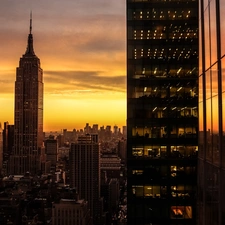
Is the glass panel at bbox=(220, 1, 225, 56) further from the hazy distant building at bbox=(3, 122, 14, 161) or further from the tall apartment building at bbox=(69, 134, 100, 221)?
the hazy distant building at bbox=(3, 122, 14, 161)

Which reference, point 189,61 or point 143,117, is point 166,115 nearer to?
point 143,117

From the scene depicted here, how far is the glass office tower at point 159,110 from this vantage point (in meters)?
10.1

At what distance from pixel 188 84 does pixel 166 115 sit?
0.94 m

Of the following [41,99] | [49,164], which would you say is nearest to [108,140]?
[49,164]

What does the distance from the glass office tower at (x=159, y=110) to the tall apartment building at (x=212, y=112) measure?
19.8 feet

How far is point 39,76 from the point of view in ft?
303

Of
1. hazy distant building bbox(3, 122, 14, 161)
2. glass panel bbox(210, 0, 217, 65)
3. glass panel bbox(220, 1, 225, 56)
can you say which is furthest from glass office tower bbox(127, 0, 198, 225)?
hazy distant building bbox(3, 122, 14, 161)

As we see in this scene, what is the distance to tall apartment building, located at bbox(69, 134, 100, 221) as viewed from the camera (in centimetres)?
4862

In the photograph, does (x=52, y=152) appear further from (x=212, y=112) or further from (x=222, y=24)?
(x=222, y=24)

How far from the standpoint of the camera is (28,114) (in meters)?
87.2

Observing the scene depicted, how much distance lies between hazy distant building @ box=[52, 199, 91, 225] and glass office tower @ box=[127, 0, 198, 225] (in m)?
25.0

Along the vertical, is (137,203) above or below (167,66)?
below

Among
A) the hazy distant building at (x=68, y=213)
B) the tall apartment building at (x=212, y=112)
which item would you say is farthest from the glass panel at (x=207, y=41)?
the hazy distant building at (x=68, y=213)

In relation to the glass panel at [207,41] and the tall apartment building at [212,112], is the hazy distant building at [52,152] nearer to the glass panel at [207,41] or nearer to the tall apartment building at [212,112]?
the tall apartment building at [212,112]
